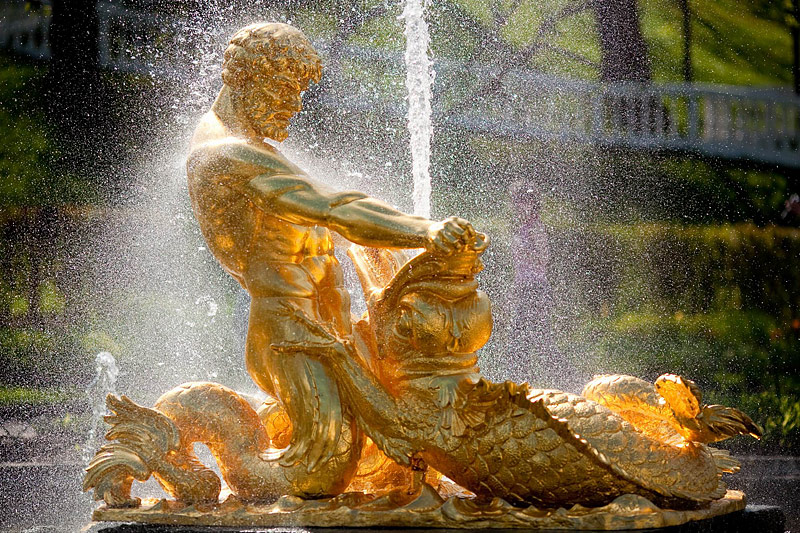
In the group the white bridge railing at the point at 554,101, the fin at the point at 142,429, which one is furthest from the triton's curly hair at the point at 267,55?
the white bridge railing at the point at 554,101

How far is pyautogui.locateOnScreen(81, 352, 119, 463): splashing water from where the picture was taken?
8.11m

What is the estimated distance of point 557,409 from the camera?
3137 millimetres

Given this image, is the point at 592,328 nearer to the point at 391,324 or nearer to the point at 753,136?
the point at 753,136

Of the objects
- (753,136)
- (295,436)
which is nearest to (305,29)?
(753,136)

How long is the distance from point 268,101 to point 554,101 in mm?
7470

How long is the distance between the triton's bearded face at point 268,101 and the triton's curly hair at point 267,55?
0.03 meters

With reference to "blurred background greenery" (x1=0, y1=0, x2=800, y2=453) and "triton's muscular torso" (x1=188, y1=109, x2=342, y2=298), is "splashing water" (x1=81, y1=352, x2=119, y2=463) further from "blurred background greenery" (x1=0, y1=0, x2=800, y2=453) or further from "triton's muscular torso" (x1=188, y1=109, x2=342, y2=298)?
"triton's muscular torso" (x1=188, y1=109, x2=342, y2=298)

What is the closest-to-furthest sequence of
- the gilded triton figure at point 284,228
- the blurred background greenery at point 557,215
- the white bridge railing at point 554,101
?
the gilded triton figure at point 284,228 < the blurred background greenery at point 557,215 < the white bridge railing at point 554,101

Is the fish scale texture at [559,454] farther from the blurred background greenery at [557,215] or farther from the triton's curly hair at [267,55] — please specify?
the blurred background greenery at [557,215]

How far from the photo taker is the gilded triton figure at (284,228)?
329 centimetres

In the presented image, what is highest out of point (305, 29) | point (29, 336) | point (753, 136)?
point (305, 29)

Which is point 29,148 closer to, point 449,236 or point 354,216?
point 354,216

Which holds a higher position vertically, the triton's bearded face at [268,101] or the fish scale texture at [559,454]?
the triton's bearded face at [268,101]

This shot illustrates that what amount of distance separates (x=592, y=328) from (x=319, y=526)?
7.10 m
